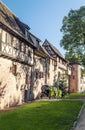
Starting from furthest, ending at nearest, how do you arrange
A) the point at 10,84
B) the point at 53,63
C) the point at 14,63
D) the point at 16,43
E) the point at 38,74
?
the point at 53,63 < the point at 38,74 < the point at 16,43 < the point at 14,63 < the point at 10,84

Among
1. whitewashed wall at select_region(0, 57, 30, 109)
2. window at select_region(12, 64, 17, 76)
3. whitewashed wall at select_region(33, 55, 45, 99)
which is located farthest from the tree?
window at select_region(12, 64, 17, 76)

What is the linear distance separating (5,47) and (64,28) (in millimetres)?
21268

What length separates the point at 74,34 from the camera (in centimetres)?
4381

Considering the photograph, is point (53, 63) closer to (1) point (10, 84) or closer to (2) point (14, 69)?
(2) point (14, 69)

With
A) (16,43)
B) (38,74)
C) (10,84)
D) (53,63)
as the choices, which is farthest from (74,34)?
(10,84)

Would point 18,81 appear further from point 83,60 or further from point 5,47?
point 83,60

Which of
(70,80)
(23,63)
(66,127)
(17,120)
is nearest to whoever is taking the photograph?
(66,127)

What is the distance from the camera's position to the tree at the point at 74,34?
4267 centimetres

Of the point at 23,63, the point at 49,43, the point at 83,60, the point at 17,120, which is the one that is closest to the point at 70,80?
the point at 49,43

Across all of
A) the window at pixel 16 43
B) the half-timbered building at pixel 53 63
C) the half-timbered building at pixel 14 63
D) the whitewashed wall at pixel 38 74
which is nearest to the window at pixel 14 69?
the half-timbered building at pixel 14 63

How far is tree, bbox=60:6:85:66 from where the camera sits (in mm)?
42666

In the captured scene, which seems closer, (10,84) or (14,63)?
(10,84)

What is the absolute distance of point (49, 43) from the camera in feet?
197

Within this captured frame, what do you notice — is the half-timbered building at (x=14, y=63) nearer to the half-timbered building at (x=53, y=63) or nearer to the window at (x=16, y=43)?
the window at (x=16, y=43)
